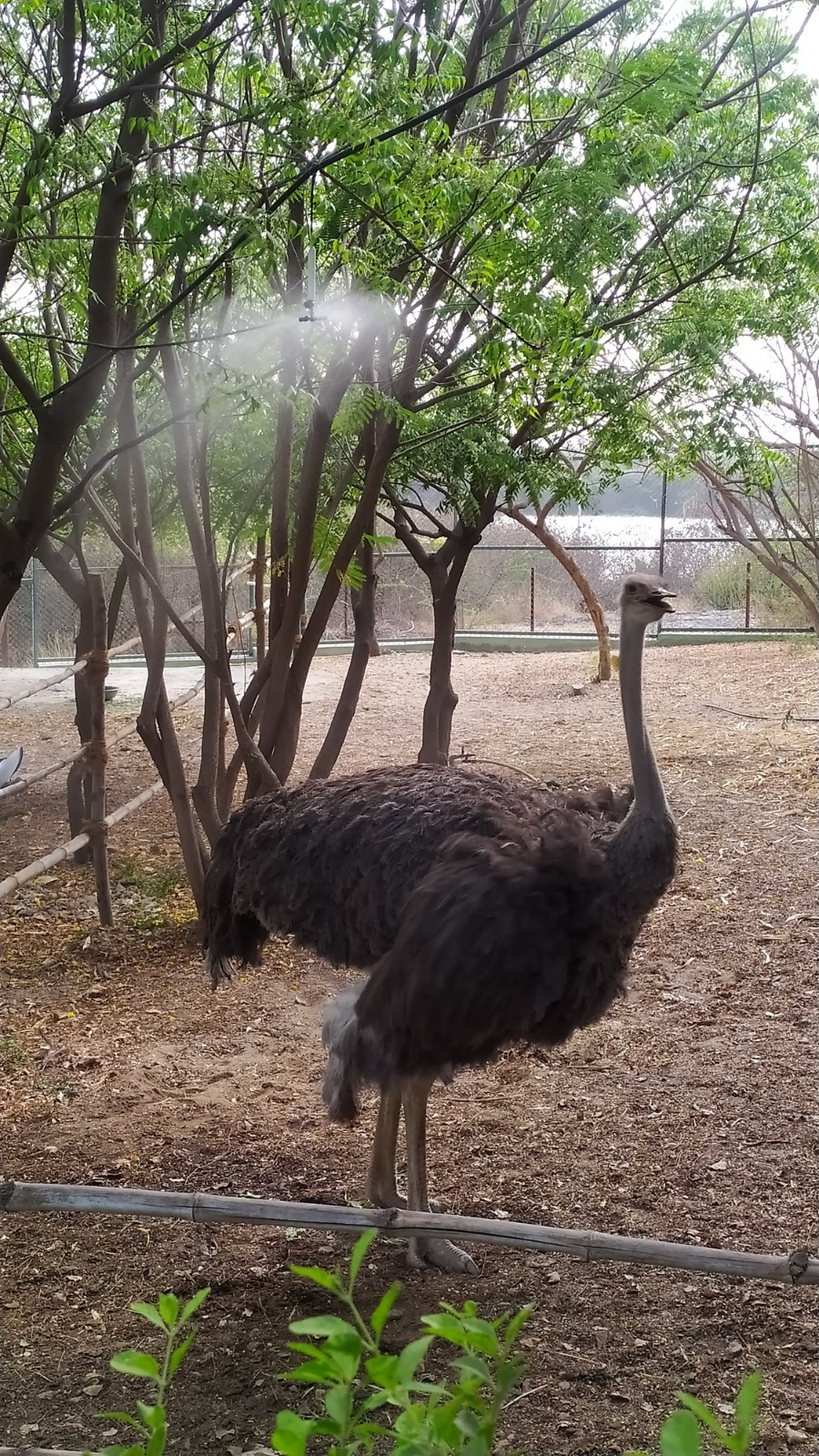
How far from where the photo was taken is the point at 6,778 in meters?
6.75

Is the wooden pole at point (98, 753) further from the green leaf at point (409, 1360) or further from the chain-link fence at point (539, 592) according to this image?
the chain-link fence at point (539, 592)

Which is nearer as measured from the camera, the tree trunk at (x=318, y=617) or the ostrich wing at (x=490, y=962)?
the ostrich wing at (x=490, y=962)

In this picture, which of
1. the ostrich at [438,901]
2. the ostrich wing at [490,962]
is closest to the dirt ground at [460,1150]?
the ostrich at [438,901]

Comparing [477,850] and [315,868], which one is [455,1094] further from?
[477,850]

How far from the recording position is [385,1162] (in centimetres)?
326

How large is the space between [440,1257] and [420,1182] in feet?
0.57

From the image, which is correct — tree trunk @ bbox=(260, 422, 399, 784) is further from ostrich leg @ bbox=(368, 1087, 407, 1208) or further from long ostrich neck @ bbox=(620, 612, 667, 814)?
ostrich leg @ bbox=(368, 1087, 407, 1208)

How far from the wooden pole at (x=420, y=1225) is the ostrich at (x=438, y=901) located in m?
0.46

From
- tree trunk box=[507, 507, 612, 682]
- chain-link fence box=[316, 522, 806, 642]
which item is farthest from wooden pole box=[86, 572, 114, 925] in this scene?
chain-link fence box=[316, 522, 806, 642]

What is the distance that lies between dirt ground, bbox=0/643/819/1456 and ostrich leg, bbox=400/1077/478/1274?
0.06 meters

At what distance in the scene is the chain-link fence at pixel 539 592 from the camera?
516 inches

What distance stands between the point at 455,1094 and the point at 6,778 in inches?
145

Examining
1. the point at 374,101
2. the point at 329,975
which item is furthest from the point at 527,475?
the point at 374,101

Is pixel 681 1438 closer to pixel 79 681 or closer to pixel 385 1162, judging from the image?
pixel 385 1162
